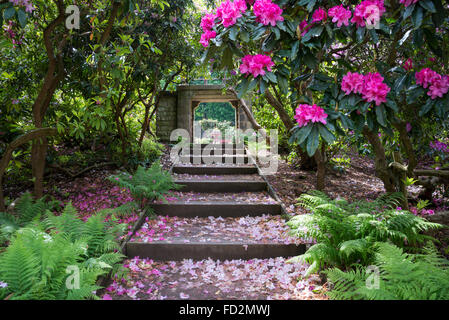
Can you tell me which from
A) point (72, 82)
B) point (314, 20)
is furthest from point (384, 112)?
point (72, 82)

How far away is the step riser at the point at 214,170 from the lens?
15.2ft

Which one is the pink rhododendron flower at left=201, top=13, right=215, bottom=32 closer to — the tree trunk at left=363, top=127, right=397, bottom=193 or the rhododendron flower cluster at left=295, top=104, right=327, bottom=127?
the rhododendron flower cluster at left=295, top=104, right=327, bottom=127

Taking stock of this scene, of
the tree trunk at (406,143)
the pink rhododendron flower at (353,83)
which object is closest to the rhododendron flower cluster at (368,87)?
the pink rhododendron flower at (353,83)

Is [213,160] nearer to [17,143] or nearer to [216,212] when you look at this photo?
[216,212]

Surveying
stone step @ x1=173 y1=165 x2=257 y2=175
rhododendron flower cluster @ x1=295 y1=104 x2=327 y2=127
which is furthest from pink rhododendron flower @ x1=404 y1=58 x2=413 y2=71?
stone step @ x1=173 y1=165 x2=257 y2=175

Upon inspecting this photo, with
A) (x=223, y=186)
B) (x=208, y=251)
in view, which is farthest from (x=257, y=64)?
(x=223, y=186)

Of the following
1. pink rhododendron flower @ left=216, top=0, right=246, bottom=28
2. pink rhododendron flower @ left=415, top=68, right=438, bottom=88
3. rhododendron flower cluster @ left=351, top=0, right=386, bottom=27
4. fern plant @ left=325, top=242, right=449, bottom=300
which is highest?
pink rhododendron flower @ left=216, top=0, right=246, bottom=28

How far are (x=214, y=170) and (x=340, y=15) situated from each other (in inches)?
132

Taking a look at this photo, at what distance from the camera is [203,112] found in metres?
20.6

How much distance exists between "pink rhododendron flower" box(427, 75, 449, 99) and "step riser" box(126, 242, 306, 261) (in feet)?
4.82

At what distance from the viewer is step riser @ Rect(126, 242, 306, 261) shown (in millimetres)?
2459

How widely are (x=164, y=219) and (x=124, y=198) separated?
2.21 feet

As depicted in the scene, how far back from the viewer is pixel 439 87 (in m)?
1.60
